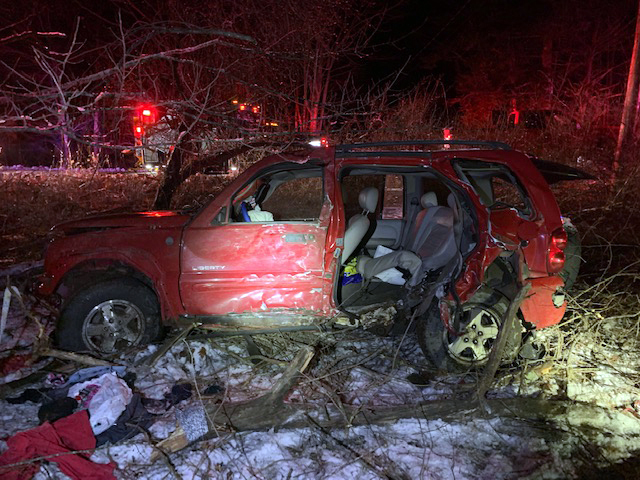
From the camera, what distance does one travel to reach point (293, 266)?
4434mm

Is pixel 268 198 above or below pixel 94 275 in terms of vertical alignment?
above

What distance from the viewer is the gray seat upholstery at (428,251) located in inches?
190

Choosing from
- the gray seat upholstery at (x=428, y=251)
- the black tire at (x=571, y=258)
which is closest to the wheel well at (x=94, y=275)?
the gray seat upholstery at (x=428, y=251)

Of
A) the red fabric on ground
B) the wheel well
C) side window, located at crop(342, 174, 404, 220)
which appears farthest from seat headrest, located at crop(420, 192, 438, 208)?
the red fabric on ground

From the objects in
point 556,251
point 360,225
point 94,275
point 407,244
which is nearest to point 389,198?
point 407,244

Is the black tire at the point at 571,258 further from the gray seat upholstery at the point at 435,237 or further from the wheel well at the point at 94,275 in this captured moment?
the wheel well at the point at 94,275

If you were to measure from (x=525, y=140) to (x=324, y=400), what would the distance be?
1443 centimetres

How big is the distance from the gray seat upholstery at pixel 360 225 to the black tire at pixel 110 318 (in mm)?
1914

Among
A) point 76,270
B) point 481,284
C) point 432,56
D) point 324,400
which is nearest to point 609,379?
point 481,284

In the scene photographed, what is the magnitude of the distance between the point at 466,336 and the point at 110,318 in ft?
10.5

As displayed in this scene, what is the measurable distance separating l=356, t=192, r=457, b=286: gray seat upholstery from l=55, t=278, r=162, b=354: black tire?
2.16 metres

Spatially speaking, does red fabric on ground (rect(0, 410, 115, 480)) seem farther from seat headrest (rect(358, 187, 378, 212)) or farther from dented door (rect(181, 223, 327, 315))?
seat headrest (rect(358, 187, 378, 212))

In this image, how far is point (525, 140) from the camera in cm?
1588

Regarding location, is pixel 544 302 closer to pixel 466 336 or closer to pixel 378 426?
pixel 466 336
